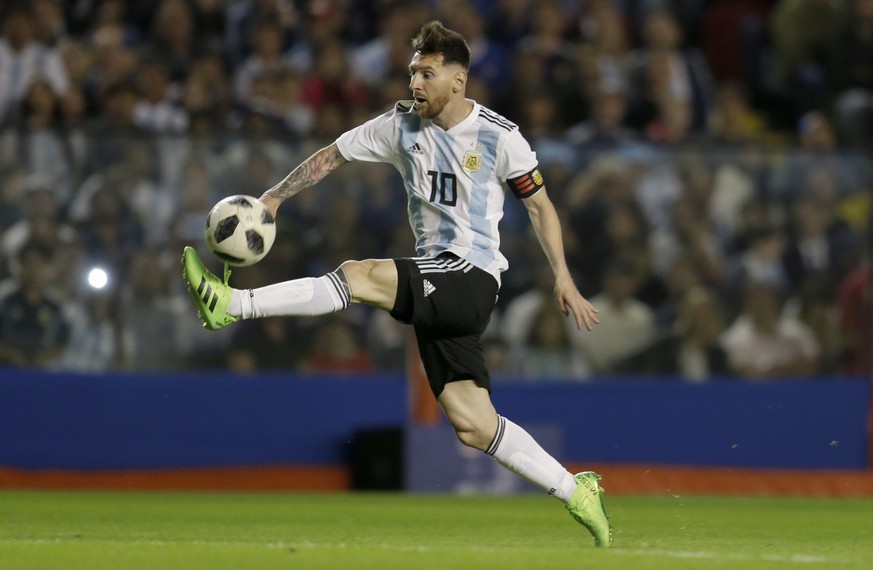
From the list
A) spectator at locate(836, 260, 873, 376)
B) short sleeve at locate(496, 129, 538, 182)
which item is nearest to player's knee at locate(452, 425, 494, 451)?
short sleeve at locate(496, 129, 538, 182)

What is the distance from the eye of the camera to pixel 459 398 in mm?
6754

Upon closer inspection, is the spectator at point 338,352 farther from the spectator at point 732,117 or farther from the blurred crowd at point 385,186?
the spectator at point 732,117

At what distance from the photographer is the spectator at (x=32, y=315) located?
428 inches

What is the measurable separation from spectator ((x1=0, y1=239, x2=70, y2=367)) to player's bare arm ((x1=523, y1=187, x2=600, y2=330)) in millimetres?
5085

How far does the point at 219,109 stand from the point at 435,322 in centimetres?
668

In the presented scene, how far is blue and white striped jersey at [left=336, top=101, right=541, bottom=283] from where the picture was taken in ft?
22.2

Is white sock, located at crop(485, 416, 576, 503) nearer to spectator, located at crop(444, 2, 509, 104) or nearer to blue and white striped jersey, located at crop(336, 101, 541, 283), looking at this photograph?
blue and white striped jersey, located at crop(336, 101, 541, 283)

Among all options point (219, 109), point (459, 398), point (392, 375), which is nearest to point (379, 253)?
point (392, 375)

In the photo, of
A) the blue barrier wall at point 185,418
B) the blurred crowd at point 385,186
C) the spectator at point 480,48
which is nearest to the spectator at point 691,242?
the blurred crowd at point 385,186

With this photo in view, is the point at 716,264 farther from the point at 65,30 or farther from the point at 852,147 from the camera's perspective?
the point at 65,30

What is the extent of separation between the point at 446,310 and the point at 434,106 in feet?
2.97

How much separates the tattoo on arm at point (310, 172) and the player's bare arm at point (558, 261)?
2.89ft

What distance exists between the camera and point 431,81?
669 cm

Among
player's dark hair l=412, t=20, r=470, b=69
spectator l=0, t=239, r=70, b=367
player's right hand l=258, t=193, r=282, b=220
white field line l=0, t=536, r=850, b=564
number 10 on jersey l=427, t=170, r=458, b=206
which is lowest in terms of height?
white field line l=0, t=536, r=850, b=564
